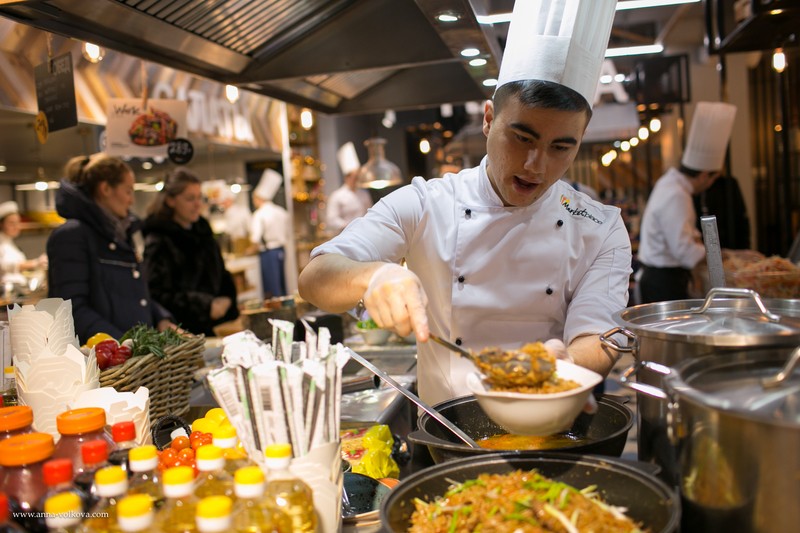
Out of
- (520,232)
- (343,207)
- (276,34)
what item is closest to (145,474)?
(520,232)

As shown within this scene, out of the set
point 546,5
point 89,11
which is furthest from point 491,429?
point 89,11

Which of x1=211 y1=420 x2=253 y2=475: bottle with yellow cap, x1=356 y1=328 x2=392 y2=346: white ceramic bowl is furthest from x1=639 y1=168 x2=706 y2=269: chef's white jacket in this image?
x1=211 y1=420 x2=253 y2=475: bottle with yellow cap

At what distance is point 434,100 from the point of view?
3566 mm

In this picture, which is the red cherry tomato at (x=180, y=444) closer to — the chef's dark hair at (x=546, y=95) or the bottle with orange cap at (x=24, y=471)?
the bottle with orange cap at (x=24, y=471)

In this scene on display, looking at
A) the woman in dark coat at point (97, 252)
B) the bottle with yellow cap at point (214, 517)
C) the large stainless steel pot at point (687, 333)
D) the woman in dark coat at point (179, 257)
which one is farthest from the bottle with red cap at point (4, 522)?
the woman in dark coat at point (179, 257)

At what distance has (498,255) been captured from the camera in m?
1.98

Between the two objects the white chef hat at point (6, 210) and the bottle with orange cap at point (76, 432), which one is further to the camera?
the white chef hat at point (6, 210)

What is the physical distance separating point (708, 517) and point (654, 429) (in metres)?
0.26

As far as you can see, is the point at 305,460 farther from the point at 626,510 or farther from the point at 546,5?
the point at 546,5

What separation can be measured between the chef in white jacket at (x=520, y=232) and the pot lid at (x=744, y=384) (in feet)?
1.95

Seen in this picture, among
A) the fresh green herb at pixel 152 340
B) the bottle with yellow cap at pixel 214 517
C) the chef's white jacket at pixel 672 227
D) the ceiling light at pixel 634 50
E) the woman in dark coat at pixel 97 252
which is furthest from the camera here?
the chef's white jacket at pixel 672 227

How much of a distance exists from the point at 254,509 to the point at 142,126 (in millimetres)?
3130

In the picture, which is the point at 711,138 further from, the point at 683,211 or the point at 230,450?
the point at 230,450

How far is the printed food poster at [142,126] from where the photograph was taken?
3535 millimetres
